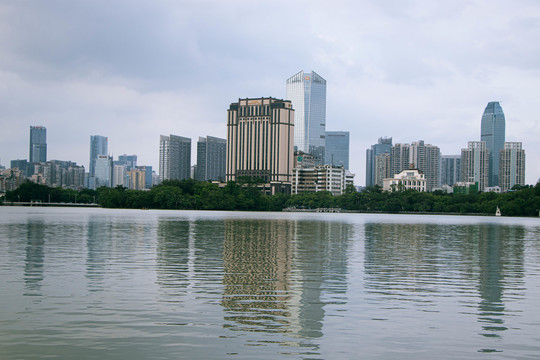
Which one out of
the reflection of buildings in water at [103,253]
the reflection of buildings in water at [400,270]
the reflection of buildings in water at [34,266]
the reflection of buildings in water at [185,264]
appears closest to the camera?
the reflection of buildings in water at [34,266]

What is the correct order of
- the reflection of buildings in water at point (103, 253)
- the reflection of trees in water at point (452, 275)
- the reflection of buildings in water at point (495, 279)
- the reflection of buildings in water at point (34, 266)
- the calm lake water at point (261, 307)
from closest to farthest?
the calm lake water at point (261, 307) → the reflection of buildings in water at point (495, 279) → the reflection of trees in water at point (452, 275) → the reflection of buildings in water at point (34, 266) → the reflection of buildings in water at point (103, 253)

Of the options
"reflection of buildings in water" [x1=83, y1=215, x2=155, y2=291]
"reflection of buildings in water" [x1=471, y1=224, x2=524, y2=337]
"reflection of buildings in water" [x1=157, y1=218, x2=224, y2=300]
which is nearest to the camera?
"reflection of buildings in water" [x1=471, y1=224, x2=524, y2=337]

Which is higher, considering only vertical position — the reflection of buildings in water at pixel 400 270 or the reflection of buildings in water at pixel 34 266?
the reflection of buildings in water at pixel 34 266

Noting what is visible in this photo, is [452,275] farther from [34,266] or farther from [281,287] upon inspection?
[34,266]

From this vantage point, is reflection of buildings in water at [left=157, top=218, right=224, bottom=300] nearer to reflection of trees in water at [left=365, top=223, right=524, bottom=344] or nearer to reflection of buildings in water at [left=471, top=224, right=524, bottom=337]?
reflection of trees in water at [left=365, top=223, right=524, bottom=344]

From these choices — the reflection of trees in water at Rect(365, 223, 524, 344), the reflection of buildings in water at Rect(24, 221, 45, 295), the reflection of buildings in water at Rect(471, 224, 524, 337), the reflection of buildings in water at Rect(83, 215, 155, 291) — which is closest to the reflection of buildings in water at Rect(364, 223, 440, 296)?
the reflection of trees in water at Rect(365, 223, 524, 344)

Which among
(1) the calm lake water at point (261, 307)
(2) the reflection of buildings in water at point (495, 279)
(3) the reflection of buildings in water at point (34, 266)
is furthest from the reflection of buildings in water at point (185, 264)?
(2) the reflection of buildings in water at point (495, 279)

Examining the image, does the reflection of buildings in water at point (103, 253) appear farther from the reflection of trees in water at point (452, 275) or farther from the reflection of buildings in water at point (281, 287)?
the reflection of trees in water at point (452, 275)

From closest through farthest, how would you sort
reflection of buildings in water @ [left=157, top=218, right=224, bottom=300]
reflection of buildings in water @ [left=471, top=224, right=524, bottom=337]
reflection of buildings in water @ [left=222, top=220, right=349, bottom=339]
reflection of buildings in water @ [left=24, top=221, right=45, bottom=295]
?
reflection of buildings in water @ [left=222, top=220, right=349, bottom=339]
reflection of buildings in water @ [left=471, top=224, right=524, bottom=337]
reflection of buildings in water @ [left=24, top=221, right=45, bottom=295]
reflection of buildings in water @ [left=157, top=218, right=224, bottom=300]

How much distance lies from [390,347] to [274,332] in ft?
8.72

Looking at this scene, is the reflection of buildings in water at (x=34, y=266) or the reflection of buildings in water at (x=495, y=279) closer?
the reflection of buildings in water at (x=495, y=279)

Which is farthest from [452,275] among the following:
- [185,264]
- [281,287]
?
[185,264]

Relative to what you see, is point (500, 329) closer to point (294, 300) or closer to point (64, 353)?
point (294, 300)

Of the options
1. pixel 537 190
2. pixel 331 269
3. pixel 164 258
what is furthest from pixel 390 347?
pixel 537 190
